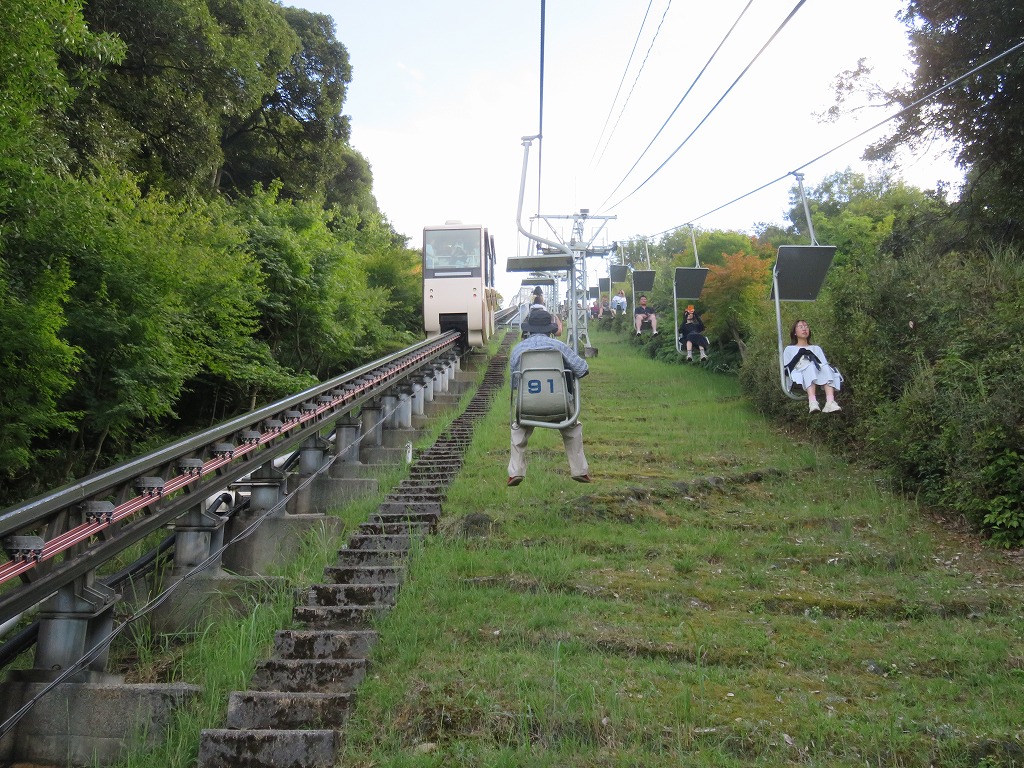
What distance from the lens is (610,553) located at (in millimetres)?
7926

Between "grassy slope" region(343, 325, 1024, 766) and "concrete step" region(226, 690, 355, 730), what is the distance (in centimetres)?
14

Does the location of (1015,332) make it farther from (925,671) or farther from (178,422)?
(178,422)

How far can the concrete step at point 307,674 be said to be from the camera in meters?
5.35

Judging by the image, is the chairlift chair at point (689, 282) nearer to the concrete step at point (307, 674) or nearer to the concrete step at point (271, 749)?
the concrete step at point (307, 674)

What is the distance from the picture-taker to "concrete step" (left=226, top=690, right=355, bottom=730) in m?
4.87

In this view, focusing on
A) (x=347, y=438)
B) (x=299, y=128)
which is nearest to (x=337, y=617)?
(x=347, y=438)

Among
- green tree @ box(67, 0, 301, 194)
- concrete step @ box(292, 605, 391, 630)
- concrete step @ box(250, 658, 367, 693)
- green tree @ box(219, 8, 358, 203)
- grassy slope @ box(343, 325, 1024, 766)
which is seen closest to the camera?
grassy slope @ box(343, 325, 1024, 766)

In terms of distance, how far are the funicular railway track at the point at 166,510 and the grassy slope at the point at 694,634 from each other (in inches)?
53.1

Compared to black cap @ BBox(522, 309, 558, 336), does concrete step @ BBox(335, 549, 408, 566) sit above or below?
below

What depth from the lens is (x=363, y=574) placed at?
23.4ft

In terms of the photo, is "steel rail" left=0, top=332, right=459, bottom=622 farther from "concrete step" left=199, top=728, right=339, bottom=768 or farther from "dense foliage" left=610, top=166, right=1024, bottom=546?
"dense foliage" left=610, top=166, right=1024, bottom=546

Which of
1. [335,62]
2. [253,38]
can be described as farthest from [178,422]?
[335,62]

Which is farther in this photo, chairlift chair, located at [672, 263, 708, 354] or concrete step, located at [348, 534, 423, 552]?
chairlift chair, located at [672, 263, 708, 354]

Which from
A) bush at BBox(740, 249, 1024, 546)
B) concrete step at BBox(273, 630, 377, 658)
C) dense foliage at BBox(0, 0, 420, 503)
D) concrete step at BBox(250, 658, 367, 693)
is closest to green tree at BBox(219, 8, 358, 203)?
dense foliage at BBox(0, 0, 420, 503)
